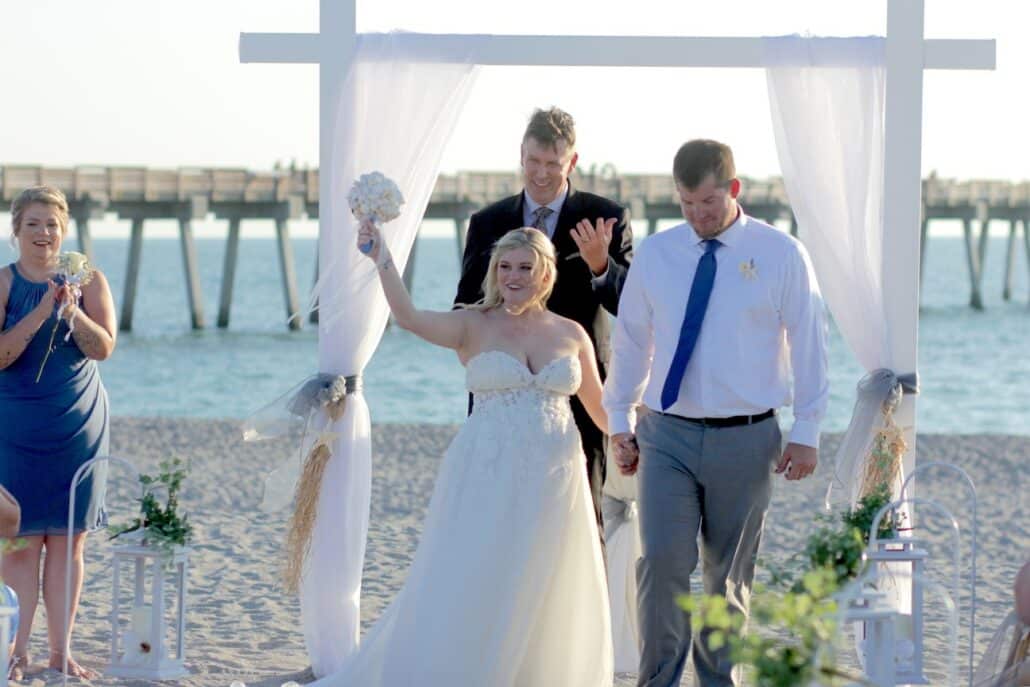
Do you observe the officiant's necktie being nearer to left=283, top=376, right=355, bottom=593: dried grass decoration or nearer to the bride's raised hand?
the bride's raised hand

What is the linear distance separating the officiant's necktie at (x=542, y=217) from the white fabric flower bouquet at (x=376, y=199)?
0.52 metres

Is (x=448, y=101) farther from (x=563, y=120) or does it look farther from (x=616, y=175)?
(x=616, y=175)

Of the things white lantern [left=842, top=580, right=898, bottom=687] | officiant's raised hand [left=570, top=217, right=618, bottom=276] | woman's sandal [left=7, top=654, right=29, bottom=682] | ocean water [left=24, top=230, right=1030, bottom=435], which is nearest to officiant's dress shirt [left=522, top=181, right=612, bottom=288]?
officiant's raised hand [left=570, top=217, right=618, bottom=276]

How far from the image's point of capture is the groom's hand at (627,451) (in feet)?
17.9

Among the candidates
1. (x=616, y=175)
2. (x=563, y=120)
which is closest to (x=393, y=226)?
(x=563, y=120)

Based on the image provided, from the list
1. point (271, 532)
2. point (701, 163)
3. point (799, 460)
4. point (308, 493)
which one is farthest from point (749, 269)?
point (271, 532)

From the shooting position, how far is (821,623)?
10.2 feet

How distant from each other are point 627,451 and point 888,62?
1.77 meters

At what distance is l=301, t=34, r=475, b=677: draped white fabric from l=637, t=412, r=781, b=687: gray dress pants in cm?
138

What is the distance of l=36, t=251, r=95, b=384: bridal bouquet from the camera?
5828 millimetres

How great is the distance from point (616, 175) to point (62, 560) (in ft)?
100

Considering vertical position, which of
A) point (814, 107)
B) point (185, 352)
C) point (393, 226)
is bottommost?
point (185, 352)

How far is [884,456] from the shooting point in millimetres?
6086

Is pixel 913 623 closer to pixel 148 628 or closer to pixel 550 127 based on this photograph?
pixel 550 127
